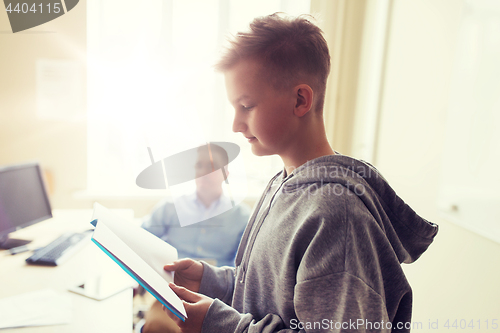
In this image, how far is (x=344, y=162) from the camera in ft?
2.04

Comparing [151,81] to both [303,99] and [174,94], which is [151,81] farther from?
[303,99]

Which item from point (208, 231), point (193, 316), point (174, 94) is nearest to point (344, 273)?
point (193, 316)

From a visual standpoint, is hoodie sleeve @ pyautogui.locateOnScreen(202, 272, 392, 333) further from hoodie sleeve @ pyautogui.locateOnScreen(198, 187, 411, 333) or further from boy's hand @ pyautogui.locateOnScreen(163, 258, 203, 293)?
boy's hand @ pyautogui.locateOnScreen(163, 258, 203, 293)

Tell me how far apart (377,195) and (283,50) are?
35 centimetres

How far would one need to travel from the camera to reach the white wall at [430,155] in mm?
1163

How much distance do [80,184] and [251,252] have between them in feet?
6.56

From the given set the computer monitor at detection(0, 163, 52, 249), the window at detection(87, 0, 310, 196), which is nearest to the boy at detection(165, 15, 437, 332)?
the computer monitor at detection(0, 163, 52, 249)

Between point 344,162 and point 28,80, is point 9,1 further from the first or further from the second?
point 344,162

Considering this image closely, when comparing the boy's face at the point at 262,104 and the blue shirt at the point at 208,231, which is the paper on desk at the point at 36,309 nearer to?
the boy's face at the point at 262,104

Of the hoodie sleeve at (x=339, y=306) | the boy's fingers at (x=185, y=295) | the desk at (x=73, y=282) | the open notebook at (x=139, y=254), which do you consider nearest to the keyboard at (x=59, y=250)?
the desk at (x=73, y=282)

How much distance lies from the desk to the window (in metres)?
0.94

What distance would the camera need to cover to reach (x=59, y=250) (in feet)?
4.05

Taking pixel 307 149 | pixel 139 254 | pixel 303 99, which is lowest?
pixel 139 254

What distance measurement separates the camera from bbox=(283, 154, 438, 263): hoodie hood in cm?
57
